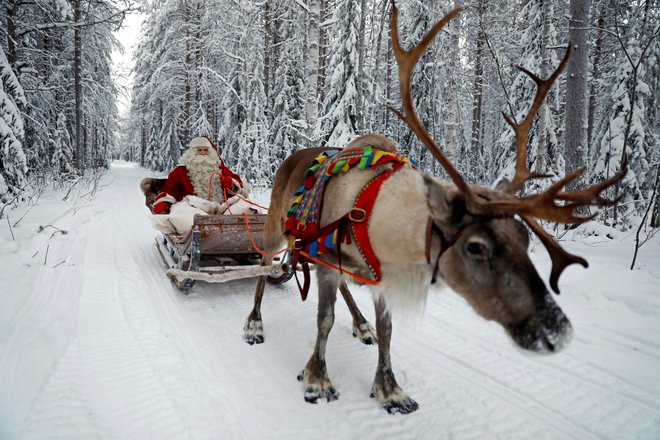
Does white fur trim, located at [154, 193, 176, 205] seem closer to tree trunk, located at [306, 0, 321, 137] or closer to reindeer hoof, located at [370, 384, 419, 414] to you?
reindeer hoof, located at [370, 384, 419, 414]

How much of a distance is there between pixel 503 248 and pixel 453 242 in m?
0.23

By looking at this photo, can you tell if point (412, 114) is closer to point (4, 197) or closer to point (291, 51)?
point (4, 197)

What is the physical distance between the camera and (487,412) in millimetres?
2494

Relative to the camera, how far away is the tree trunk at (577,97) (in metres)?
7.70

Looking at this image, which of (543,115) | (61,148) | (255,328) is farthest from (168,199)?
(61,148)

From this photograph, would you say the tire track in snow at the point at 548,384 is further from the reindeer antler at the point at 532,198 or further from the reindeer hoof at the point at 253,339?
the reindeer hoof at the point at 253,339

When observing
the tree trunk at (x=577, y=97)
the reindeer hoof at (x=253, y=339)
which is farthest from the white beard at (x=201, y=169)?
the tree trunk at (x=577, y=97)

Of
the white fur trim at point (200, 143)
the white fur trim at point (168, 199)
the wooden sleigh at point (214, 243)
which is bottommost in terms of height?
the wooden sleigh at point (214, 243)

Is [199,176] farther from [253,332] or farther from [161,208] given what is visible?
[253,332]

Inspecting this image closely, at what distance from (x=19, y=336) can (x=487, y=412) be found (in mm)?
3773

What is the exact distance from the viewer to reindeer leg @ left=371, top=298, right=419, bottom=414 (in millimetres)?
2541

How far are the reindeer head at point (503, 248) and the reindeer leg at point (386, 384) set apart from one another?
834mm

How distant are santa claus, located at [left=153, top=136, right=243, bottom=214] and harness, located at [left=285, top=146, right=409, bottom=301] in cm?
337

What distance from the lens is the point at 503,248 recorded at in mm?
1704
